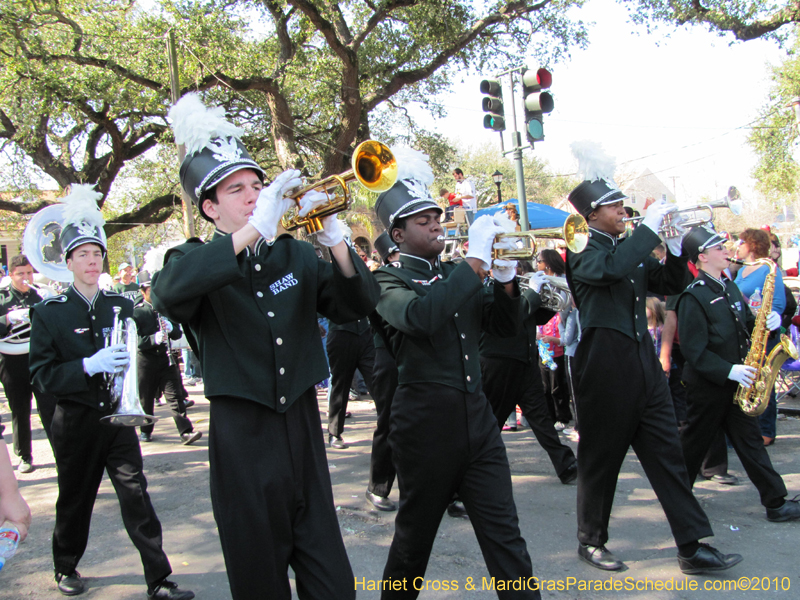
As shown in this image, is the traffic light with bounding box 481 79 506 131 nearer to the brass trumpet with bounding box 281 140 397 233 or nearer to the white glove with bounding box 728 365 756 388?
the white glove with bounding box 728 365 756 388

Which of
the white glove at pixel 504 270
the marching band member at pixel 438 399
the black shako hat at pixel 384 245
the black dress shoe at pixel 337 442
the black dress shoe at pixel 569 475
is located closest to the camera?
the marching band member at pixel 438 399

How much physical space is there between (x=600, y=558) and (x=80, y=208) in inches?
149

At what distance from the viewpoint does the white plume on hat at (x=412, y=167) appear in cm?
324

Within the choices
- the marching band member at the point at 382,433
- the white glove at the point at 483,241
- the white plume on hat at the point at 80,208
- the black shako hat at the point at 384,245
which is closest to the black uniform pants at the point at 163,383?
the marching band member at the point at 382,433

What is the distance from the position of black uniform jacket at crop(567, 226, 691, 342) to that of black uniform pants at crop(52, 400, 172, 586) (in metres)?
2.78

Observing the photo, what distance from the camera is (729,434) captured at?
178 inches

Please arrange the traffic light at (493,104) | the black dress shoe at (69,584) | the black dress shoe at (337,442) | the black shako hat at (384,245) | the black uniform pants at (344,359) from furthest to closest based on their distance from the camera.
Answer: the traffic light at (493,104) → the black dress shoe at (337,442) → the black uniform pants at (344,359) → the black shako hat at (384,245) → the black dress shoe at (69,584)

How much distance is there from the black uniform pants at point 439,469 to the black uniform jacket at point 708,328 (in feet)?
7.00

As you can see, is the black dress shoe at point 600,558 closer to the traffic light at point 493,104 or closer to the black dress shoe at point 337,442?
the black dress shoe at point 337,442

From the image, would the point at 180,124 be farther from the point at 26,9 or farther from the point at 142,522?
the point at 26,9

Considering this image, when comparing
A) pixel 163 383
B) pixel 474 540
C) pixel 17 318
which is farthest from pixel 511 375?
pixel 163 383

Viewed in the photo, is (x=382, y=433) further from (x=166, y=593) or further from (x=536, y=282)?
(x=536, y=282)

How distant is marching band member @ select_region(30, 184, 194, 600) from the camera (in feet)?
12.1

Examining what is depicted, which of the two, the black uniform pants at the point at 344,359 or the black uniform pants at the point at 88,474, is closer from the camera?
the black uniform pants at the point at 88,474
